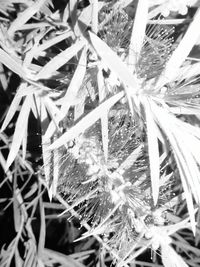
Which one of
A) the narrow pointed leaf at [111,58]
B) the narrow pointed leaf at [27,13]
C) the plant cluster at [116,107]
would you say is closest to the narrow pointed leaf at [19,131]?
the plant cluster at [116,107]

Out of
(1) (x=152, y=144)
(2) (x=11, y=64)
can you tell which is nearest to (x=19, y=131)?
(2) (x=11, y=64)

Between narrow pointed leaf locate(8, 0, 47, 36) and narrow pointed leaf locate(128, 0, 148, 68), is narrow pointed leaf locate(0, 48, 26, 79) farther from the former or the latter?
narrow pointed leaf locate(128, 0, 148, 68)

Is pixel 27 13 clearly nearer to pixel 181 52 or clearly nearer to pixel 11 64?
pixel 11 64

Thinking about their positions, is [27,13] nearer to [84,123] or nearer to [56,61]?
[56,61]

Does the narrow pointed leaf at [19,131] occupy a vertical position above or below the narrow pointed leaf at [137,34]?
below

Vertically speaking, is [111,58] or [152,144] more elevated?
[111,58]

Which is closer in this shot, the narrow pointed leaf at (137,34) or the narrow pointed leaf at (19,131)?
the narrow pointed leaf at (137,34)

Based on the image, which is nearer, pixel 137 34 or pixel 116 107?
pixel 137 34

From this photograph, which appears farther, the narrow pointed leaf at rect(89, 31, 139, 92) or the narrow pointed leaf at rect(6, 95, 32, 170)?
the narrow pointed leaf at rect(6, 95, 32, 170)

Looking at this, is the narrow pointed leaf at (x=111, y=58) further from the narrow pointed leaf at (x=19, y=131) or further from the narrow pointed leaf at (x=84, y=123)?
the narrow pointed leaf at (x=19, y=131)

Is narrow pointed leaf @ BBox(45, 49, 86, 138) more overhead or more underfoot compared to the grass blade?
more underfoot

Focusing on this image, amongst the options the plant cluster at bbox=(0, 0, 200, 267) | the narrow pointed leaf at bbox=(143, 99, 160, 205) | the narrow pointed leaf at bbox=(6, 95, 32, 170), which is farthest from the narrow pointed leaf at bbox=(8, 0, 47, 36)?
the narrow pointed leaf at bbox=(143, 99, 160, 205)

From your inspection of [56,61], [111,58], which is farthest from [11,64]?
[111,58]
